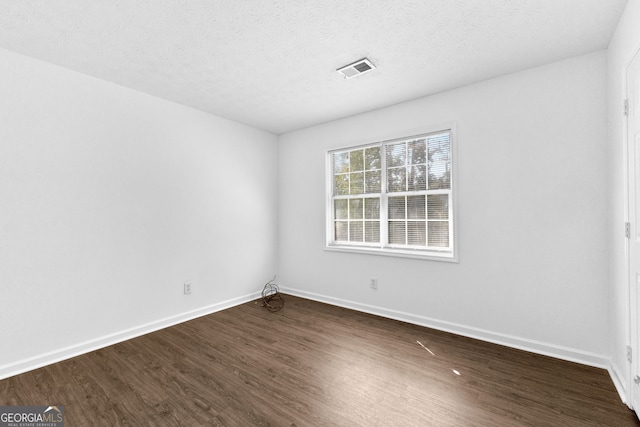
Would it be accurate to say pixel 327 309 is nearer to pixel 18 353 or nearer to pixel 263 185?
pixel 263 185

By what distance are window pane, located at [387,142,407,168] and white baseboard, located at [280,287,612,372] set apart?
1.88 m

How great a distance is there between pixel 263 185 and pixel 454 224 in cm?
288

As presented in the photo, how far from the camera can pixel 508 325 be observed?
2.65 meters

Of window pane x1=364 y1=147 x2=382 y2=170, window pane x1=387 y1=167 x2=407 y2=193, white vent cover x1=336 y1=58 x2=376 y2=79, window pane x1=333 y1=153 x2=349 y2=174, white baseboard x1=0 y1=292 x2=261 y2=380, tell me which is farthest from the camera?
window pane x1=333 y1=153 x2=349 y2=174

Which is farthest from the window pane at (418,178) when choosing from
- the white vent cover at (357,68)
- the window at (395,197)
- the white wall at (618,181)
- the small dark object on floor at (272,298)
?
the small dark object on floor at (272,298)

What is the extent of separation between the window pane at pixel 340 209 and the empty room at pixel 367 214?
44 cm

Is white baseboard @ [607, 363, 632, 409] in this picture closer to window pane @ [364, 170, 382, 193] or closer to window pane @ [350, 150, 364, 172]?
window pane @ [364, 170, 382, 193]

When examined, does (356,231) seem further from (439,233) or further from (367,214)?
(439,233)

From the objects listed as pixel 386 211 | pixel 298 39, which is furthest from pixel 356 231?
pixel 298 39

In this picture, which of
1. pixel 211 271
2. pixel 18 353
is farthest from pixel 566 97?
pixel 18 353

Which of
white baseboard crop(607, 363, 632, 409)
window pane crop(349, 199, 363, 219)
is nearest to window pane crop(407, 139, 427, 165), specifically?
window pane crop(349, 199, 363, 219)

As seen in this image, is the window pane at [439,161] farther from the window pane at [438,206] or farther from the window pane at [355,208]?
the window pane at [355,208]

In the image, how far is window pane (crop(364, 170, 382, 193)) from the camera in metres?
3.71

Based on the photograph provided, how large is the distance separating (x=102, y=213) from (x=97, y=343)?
128 cm
